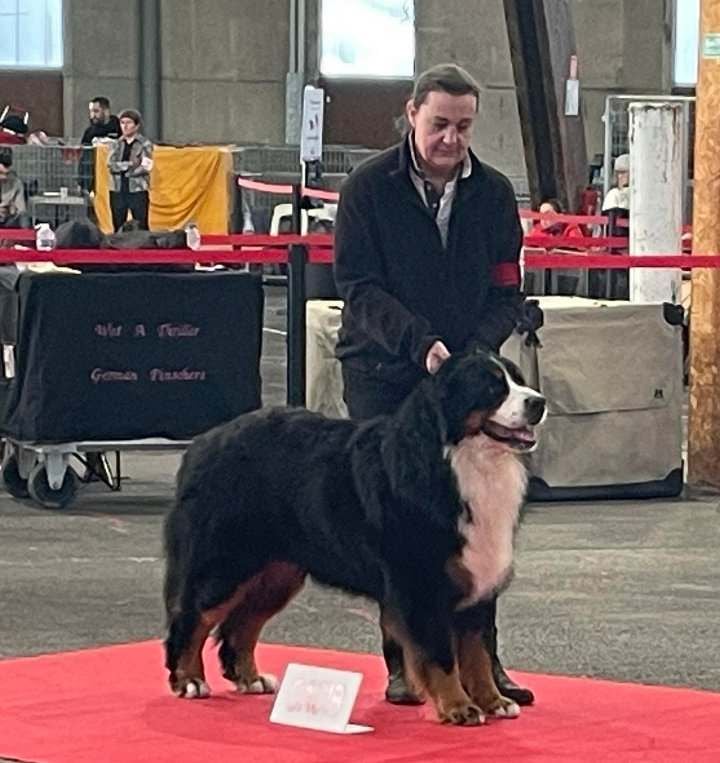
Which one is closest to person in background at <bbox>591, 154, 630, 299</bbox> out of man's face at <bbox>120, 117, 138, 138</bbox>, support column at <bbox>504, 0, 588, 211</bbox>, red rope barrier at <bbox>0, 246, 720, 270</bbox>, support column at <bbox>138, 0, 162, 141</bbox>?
support column at <bbox>504, 0, 588, 211</bbox>

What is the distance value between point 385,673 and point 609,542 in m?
2.69

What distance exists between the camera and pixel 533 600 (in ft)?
23.0

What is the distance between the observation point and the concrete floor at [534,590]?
622 cm

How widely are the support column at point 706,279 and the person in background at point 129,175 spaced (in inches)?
437

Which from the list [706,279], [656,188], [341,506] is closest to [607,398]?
[706,279]

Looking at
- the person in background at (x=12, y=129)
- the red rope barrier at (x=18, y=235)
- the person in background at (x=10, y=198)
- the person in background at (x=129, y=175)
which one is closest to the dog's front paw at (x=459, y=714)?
the red rope barrier at (x=18, y=235)

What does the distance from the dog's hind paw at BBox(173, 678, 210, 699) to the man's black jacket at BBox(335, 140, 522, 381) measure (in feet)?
2.96

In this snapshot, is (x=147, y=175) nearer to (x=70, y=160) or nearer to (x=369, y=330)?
(x=70, y=160)

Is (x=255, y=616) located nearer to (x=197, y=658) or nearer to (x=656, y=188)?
(x=197, y=658)

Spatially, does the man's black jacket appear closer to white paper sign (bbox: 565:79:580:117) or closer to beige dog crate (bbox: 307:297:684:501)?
beige dog crate (bbox: 307:297:684:501)

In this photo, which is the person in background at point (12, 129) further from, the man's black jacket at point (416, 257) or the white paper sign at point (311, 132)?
the man's black jacket at point (416, 257)

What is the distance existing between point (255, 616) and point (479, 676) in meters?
0.62

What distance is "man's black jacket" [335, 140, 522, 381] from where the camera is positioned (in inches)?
207

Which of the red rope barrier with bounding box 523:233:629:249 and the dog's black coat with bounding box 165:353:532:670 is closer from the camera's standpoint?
the dog's black coat with bounding box 165:353:532:670
